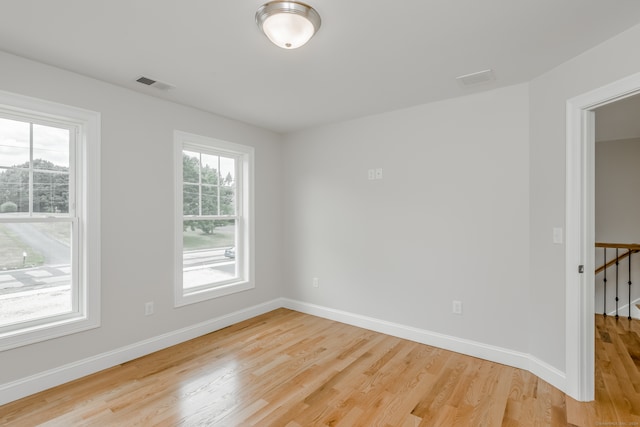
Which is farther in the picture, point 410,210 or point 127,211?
point 410,210

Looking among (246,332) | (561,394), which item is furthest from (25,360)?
(561,394)

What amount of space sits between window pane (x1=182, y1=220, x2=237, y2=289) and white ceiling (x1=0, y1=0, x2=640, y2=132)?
60.2 inches

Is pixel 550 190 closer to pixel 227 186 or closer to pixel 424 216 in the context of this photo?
pixel 424 216

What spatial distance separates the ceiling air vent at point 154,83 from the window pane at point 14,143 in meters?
0.93

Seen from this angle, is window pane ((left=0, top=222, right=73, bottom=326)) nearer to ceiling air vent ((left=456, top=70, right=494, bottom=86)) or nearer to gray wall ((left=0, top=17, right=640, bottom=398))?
gray wall ((left=0, top=17, right=640, bottom=398))

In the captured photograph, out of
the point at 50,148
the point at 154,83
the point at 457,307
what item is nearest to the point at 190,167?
the point at 154,83

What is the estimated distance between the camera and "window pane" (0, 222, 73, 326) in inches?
95.0

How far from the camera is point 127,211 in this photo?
2.99m

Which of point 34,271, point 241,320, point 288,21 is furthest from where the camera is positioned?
point 241,320

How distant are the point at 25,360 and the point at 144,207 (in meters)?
1.46

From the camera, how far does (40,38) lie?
2.12 metres

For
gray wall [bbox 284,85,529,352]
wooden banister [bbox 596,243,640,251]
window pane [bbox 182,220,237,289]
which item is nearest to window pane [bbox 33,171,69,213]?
window pane [bbox 182,220,237,289]

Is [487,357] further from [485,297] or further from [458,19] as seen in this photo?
[458,19]

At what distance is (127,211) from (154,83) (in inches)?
47.6
